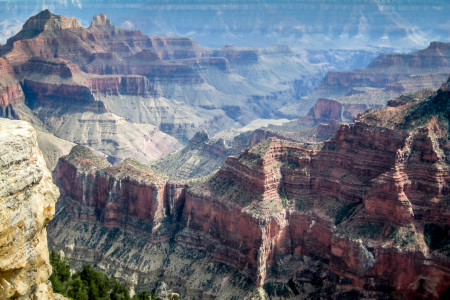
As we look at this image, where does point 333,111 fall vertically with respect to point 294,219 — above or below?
above

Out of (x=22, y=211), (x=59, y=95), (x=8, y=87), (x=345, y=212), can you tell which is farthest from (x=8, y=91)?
(x=22, y=211)

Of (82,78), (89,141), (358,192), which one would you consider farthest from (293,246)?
(82,78)

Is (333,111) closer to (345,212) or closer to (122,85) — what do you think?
(122,85)

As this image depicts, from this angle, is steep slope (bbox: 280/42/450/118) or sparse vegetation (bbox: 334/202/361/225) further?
steep slope (bbox: 280/42/450/118)

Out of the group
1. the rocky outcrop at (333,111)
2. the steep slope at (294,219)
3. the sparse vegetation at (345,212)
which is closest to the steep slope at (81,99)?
the rocky outcrop at (333,111)

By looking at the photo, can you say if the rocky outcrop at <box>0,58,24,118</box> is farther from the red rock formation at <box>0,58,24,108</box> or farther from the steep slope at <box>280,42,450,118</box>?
the steep slope at <box>280,42,450,118</box>

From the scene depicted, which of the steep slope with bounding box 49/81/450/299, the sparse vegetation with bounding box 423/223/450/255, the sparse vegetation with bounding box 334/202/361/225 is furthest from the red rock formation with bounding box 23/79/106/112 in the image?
the sparse vegetation with bounding box 423/223/450/255
